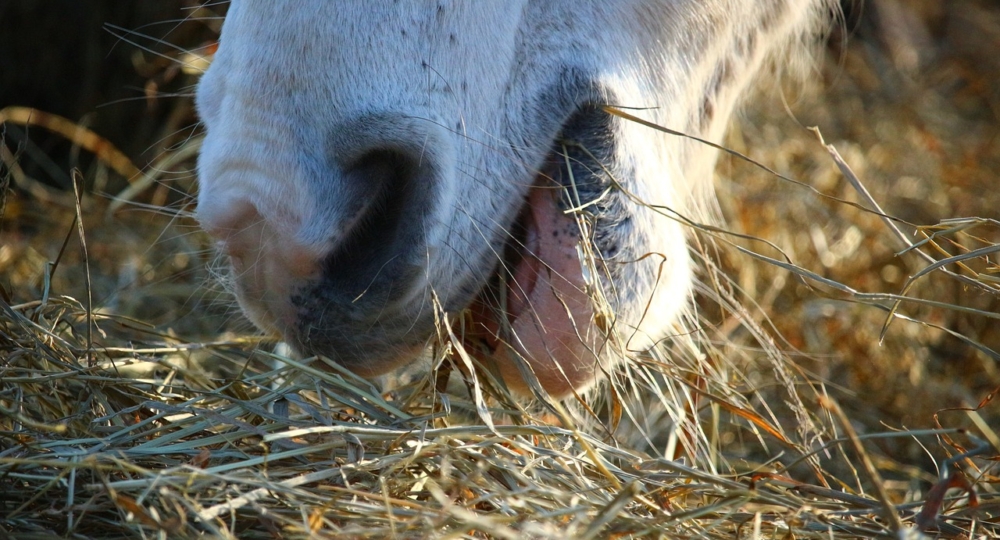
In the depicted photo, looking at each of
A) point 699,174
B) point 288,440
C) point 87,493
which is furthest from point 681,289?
point 87,493

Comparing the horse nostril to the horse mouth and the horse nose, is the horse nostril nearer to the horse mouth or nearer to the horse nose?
the horse nose

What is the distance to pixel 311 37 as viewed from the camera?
85cm

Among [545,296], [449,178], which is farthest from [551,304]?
[449,178]

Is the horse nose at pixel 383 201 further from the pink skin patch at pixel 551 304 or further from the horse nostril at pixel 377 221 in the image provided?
the pink skin patch at pixel 551 304

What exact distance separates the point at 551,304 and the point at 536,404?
0.78 ft

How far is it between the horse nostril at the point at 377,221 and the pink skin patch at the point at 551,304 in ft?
0.54

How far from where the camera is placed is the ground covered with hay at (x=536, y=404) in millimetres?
794

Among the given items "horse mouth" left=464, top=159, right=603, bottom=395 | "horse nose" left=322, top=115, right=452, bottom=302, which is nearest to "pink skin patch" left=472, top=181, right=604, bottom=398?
"horse mouth" left=464, top=159, right=603, bottom=395

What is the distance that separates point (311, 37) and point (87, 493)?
1.71 feet

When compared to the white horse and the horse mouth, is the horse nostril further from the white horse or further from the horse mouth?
the horse mouth

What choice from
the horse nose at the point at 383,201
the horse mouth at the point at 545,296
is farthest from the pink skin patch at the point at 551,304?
the horse nose at the point at 383,201

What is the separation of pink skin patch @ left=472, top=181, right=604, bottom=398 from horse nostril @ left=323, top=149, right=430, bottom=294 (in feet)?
0.54

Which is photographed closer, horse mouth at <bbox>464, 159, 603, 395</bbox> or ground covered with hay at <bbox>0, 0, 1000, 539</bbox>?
ground covered with hay at <bbox>0, 0, 1000, 539</bbox>

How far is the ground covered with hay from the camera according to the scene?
31.3 inches
